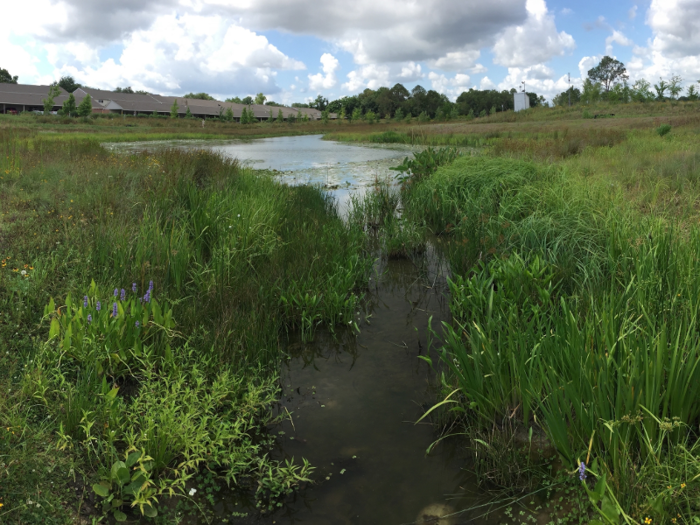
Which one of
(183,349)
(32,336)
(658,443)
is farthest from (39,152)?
(658,443)

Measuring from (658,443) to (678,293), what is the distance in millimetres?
1284

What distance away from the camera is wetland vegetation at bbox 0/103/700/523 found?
2.30m

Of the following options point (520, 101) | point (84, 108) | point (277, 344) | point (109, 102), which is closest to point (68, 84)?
point (109, 102)

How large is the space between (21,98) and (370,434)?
78661 mm

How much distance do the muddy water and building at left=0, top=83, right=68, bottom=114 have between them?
242 ft

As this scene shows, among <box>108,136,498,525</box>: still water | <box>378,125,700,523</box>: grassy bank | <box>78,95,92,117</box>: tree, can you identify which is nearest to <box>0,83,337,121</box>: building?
<box>78,95,92,117</box>: tree

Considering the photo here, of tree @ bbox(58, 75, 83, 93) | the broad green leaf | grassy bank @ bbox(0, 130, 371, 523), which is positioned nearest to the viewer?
the broad green leaf

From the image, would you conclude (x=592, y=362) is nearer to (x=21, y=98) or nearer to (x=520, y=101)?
(x=520, y=101)

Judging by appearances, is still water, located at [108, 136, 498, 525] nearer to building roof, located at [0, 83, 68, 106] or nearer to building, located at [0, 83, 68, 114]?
building, located at [0, 83, 68, 114]

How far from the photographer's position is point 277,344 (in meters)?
4.06

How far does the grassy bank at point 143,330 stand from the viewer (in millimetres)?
2436

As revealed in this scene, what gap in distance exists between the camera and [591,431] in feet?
7.70

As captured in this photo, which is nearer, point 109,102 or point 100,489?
point 100,489

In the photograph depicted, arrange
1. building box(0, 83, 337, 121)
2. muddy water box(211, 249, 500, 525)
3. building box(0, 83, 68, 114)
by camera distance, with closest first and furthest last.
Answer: muddy water box(211, 249, 500, 525) < building box(0, 83, 68, 114) < building box(0, 83, 337, 121)
